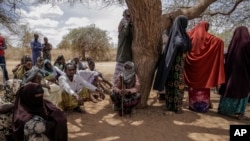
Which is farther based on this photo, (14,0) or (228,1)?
(228,1)

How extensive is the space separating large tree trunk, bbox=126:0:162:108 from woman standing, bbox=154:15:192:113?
0.74 ft

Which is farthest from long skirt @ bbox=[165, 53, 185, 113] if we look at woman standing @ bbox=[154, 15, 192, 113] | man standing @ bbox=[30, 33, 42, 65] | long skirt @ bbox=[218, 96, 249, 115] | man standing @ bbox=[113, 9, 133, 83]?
man standing @ bbox=[30, 33, 42, 65]

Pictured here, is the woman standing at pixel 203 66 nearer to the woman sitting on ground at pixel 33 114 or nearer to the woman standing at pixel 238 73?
the woman standing at pixel 238 73

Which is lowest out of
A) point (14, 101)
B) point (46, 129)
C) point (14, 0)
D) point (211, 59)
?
Answer: point (46, 129)

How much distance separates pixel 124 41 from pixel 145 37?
503 mm

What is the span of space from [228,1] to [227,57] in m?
4.73

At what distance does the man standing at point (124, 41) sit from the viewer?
5.97 metres

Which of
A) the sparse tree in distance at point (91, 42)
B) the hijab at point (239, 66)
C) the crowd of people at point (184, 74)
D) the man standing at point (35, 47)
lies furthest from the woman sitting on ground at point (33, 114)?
the sparse tree in distance at point (91, 42)

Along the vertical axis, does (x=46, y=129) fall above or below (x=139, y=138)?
above

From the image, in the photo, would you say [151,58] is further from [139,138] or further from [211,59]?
[139,138]

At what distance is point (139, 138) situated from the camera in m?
4.48

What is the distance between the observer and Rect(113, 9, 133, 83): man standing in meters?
5.97

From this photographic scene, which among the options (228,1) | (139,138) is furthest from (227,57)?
(228,1)

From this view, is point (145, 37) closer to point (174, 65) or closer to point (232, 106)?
point (174, 65)
